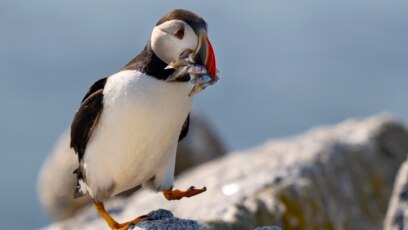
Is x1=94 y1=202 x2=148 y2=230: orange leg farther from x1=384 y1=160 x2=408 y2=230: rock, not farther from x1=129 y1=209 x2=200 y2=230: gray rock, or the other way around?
x1=384 y1=160 x2=408 y2=230: rock

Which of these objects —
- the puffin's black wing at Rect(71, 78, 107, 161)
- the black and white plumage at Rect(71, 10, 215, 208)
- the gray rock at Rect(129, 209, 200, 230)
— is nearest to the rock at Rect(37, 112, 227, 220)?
the puffin's black wing at Rect(71, 78, 107, 161)

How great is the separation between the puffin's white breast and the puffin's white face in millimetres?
212

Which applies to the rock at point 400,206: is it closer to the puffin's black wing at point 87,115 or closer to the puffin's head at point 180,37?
the puffin's head at point 180,37

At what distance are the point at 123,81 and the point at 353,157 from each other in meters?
A: 5.52

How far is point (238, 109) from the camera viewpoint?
147750 millimetres

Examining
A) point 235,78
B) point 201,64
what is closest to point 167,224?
point 201,64

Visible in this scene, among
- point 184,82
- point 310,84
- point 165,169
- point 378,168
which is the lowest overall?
point 310,84

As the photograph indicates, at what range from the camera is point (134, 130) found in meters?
11.3

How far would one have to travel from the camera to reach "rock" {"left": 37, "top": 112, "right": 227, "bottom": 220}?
23828mm

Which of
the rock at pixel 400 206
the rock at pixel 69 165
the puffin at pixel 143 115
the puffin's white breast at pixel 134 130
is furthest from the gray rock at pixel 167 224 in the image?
the rock at pixel 69 165

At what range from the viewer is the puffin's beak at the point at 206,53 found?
10.9 meters

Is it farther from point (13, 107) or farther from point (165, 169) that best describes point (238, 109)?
point (165, 169)

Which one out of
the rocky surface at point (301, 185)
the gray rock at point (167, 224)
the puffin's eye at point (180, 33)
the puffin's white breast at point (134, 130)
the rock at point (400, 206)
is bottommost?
the rocky surface at point (301, 185)

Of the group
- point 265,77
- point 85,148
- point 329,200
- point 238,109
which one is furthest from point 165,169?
point 265,77
